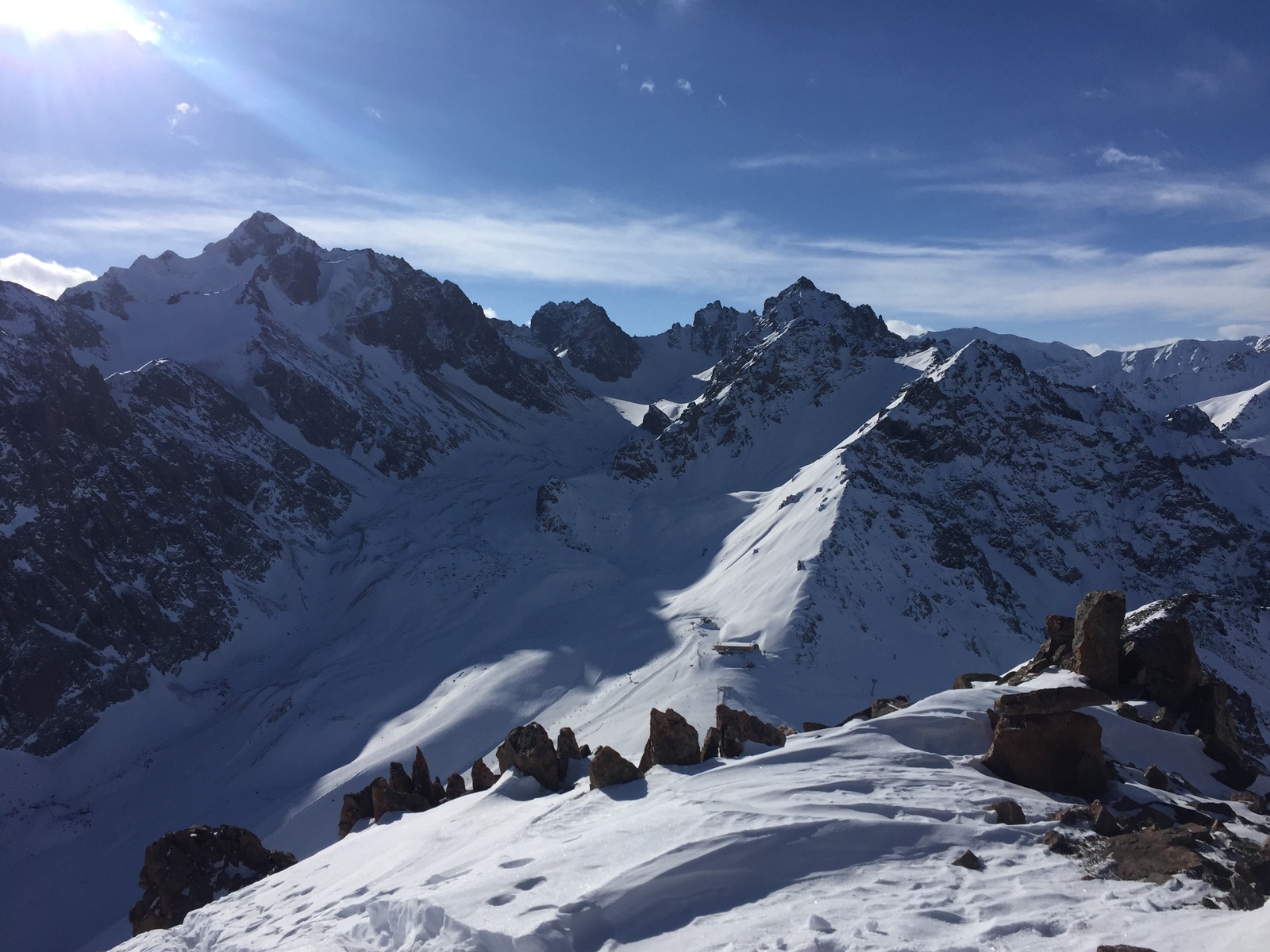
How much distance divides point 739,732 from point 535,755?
519 centimetres

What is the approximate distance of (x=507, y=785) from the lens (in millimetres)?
17812

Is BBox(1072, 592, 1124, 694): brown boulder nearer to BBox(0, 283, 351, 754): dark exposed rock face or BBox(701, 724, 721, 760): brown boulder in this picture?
BBox(701, 724, 721, 760): brown boulder

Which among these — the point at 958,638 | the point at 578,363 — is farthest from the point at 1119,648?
the point at 578,363

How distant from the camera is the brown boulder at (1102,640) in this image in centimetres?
1617

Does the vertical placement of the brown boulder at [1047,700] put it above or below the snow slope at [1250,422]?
below

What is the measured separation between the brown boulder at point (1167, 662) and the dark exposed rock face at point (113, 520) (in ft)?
210

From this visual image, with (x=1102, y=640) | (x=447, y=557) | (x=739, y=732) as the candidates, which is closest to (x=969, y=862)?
(x=739, y=732)

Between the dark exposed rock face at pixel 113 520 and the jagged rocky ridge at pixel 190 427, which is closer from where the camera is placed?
the dark exposed rock face at pixel 113 520

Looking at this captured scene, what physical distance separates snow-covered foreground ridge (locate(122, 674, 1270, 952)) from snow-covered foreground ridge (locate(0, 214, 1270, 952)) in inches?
186

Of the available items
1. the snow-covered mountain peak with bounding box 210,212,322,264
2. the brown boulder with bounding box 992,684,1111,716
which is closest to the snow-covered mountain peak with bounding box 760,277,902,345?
the snow-covered mountain peak with bounding box 210,212,322,264

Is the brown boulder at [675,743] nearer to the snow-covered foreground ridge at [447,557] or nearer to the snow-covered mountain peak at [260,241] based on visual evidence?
the snow-covered foreground ridge at [447,557]

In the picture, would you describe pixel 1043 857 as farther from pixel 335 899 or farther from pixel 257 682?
pixel 257 682

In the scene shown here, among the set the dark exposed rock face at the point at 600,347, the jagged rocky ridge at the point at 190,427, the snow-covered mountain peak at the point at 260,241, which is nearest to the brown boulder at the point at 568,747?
the jagged rocky ridge at the point at 190,427

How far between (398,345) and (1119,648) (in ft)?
410
